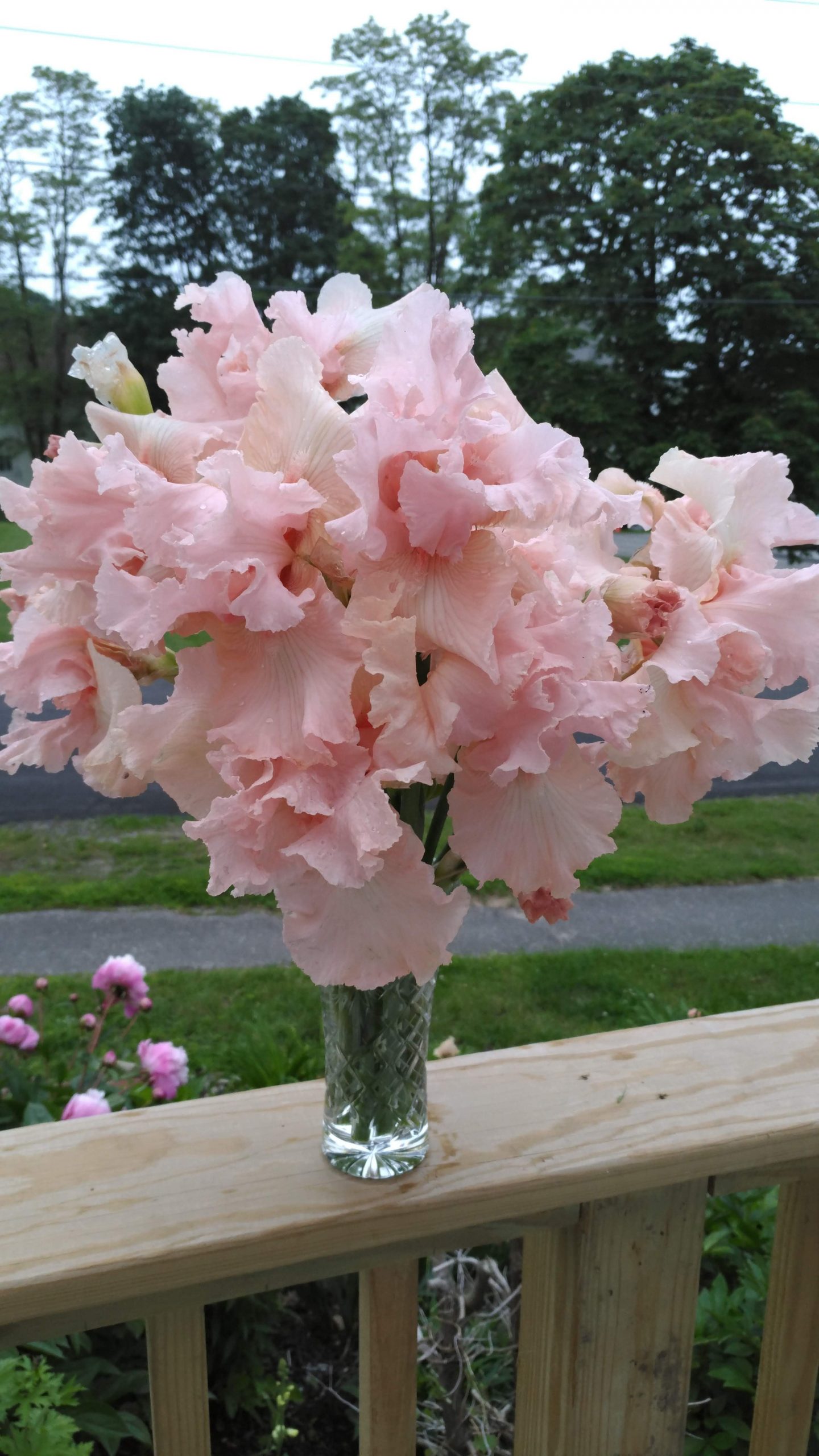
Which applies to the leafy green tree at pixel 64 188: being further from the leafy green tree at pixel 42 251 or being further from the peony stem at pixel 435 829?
the peony stem at pixel 435 829

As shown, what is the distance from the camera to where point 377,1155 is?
0.85m

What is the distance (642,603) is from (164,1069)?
1.30 meters

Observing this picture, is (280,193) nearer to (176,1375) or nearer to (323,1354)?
(323,1354)

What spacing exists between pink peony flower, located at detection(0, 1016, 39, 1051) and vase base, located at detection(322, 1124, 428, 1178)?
1.10 metres

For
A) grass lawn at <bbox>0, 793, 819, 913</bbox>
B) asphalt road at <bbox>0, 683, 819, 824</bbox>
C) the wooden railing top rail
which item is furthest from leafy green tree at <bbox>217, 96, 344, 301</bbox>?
the wooden railing top rail

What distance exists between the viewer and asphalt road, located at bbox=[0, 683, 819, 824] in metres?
5.56

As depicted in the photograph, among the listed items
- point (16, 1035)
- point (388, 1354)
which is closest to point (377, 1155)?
point (388, 1354)

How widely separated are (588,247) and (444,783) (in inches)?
683

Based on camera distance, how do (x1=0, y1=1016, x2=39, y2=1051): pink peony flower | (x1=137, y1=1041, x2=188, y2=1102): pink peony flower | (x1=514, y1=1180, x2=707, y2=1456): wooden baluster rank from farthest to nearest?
(x1=0, y1=1016, x2=39, y2=1051): pink peony flower < (x1=137, y1=1041, x2=188, y2=1102): pink peony flower < (x1=514, y1=1180, x2=707, y2=1456): wooden baluster

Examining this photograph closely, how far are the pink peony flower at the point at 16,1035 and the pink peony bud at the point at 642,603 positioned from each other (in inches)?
57.6

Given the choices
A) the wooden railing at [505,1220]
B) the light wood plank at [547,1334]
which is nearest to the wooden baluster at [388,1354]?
the wooden railing at [505,1220]

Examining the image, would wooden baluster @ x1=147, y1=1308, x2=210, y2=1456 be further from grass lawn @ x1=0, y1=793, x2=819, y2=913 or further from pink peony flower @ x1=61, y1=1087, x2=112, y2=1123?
grass lawn @ x1=0, y1=793, x2=819, y2=913

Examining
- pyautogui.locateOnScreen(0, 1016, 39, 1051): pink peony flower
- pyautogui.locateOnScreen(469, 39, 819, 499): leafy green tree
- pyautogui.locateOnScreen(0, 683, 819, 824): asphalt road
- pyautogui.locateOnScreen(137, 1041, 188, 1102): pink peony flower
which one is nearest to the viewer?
pyautogui.locateOnScreen(137, 1041, 188, 1102): pink peony flower

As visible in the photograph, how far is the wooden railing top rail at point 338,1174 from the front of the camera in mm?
767
